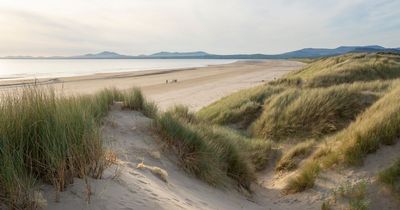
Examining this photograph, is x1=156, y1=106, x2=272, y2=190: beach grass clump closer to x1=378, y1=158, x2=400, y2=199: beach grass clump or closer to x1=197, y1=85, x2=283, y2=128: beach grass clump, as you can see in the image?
x1=378, y1=158, x2=400, y2=199: beach grass clump

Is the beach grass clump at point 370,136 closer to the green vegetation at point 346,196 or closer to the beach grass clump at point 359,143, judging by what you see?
the beach grass clump at point 359,143

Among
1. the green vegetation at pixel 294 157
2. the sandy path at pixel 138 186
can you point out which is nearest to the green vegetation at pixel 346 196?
the sandy path at pixel 138 186

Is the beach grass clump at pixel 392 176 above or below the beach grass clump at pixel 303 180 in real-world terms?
above

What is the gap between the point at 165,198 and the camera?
4008 mm

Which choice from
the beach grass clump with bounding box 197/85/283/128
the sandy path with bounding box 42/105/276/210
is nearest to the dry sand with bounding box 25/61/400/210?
the sandy path with bounding box 42/105/276/210

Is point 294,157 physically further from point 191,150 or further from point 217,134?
point 191,150

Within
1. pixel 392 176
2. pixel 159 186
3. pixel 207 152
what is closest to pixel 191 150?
pixel 207 152

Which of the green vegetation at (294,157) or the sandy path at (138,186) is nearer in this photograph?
the sandy path at (138,186)

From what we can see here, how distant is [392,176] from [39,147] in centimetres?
494

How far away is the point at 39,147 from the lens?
342 centimetres

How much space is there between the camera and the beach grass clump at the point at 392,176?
5651mm

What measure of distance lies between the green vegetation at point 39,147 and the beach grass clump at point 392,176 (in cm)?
415

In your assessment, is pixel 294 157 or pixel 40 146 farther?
pixel 294 157

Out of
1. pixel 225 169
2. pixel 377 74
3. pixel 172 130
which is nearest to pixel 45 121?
pixel 172 130
